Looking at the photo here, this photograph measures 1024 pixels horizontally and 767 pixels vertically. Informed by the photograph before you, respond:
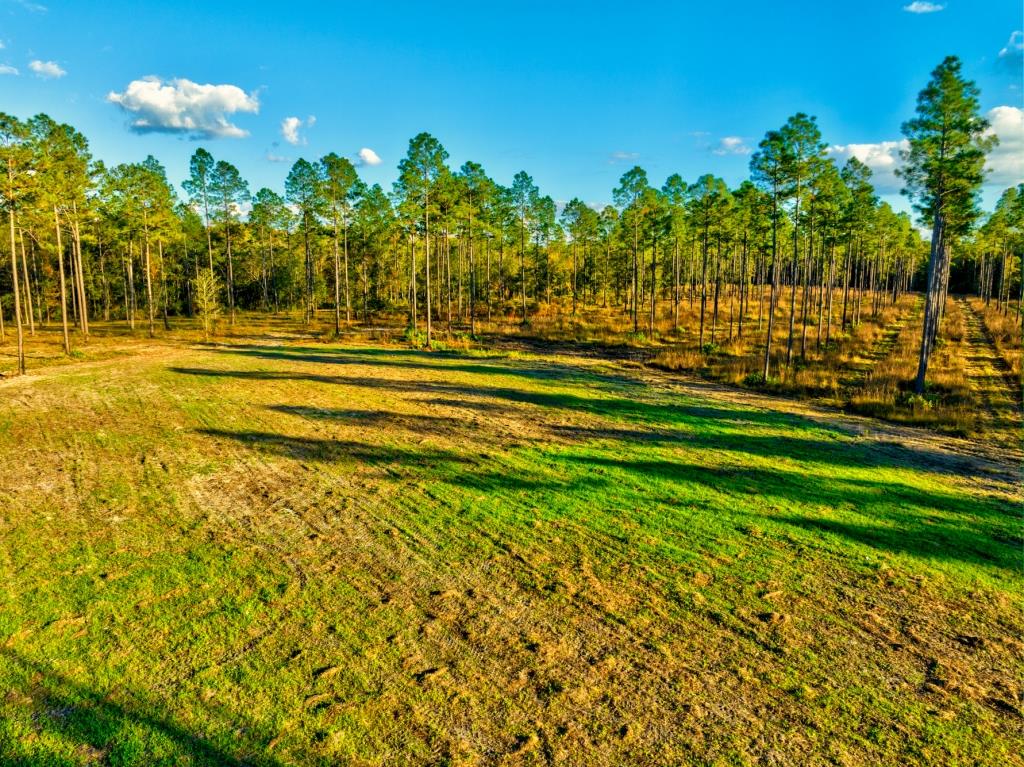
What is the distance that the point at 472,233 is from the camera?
1842 inches

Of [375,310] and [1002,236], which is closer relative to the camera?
[1002,236]

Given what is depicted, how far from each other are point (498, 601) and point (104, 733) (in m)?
4.01

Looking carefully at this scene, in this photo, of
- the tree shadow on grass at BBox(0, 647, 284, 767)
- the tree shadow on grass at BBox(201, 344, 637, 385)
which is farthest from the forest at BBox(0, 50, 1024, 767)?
the tree shadow on grass at BBox(201, 344, 637, 385)

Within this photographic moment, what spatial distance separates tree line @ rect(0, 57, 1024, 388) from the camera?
2473 centimetres

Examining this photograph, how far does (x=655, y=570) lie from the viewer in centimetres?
754

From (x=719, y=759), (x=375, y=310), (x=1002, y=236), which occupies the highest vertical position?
(x=1002, y=236)

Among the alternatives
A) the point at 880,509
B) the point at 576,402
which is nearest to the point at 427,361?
the point at 576,402

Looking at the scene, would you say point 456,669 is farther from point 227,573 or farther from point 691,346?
Result: point 691,346

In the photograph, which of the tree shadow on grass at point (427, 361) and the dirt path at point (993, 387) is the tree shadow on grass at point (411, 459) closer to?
the tree shadow on grass at point (427, 361)

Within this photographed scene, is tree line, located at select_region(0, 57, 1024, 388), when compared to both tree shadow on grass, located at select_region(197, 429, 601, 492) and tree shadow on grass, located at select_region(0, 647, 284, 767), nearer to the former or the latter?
tree shadow on grass, located at select_region(197, 429, 601, 492)

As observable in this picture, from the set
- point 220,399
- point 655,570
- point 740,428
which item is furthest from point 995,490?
point 220,399

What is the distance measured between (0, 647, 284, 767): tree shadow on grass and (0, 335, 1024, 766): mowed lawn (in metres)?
0.02

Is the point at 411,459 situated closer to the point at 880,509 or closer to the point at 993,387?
the point at 880,509

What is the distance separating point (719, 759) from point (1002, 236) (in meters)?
67.3
